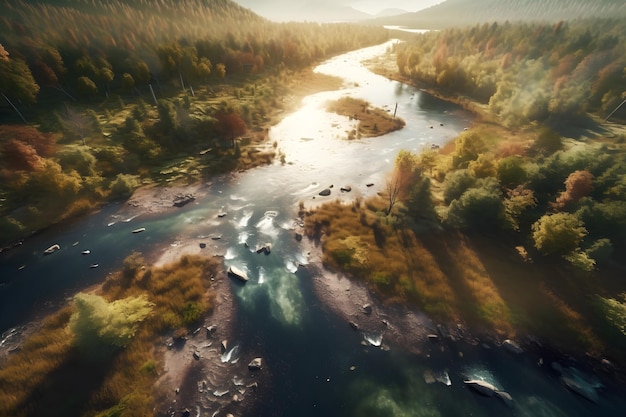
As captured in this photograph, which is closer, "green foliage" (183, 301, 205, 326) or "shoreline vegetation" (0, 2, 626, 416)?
"shoreline vegetation" (0, 2, 626, 416)

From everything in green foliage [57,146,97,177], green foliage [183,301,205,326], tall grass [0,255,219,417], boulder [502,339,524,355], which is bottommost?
boulder [502,339,524,355]

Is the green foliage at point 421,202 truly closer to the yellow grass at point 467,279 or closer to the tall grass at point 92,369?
the yellow grass at point 467,279

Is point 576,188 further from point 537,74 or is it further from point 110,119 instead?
point 110,119

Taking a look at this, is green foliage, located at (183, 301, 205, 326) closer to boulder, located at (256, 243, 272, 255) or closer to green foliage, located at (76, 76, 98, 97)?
boulder, located at (256, 243, 272, 255)

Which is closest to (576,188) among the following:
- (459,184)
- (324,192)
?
(459,184)

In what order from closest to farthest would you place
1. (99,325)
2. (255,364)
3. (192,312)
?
(99,325) < (255,364) < (192,312)

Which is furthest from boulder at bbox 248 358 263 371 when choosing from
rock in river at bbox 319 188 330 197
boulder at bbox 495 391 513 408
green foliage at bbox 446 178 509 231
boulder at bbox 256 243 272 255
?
green foliage at bbox 446 178 509 231

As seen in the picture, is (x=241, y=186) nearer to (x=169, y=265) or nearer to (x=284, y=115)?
(x=169, y=265)
